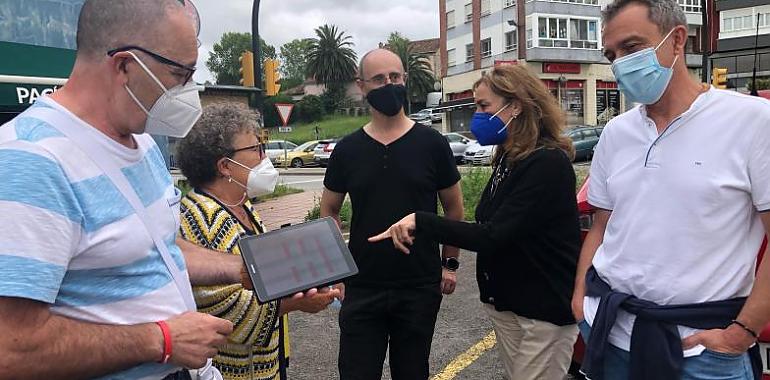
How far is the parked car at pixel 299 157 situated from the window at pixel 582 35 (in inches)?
765

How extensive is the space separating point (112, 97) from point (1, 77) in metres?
3.81

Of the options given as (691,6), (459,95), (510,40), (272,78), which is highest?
(691,6)

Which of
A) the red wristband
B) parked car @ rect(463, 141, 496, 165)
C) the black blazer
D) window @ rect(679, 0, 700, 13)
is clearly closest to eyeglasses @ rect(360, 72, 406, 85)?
the black blazer

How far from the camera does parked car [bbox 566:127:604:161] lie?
2416cm

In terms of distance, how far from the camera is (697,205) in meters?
1.85

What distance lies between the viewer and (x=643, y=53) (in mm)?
2031

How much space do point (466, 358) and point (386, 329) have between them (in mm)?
1578

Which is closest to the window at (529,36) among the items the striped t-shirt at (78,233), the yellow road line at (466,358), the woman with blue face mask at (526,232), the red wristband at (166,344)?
the yellow road line at (466,358)

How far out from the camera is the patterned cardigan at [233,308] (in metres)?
2.20

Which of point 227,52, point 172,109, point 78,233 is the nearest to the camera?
point 78,233

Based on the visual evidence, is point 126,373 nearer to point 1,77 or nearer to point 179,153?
point 179,153

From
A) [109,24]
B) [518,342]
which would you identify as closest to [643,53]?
[518,342]

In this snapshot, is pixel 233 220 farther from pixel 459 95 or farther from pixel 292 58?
pixel 292 58

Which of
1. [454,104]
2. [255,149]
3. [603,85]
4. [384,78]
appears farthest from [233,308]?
[603,85]
